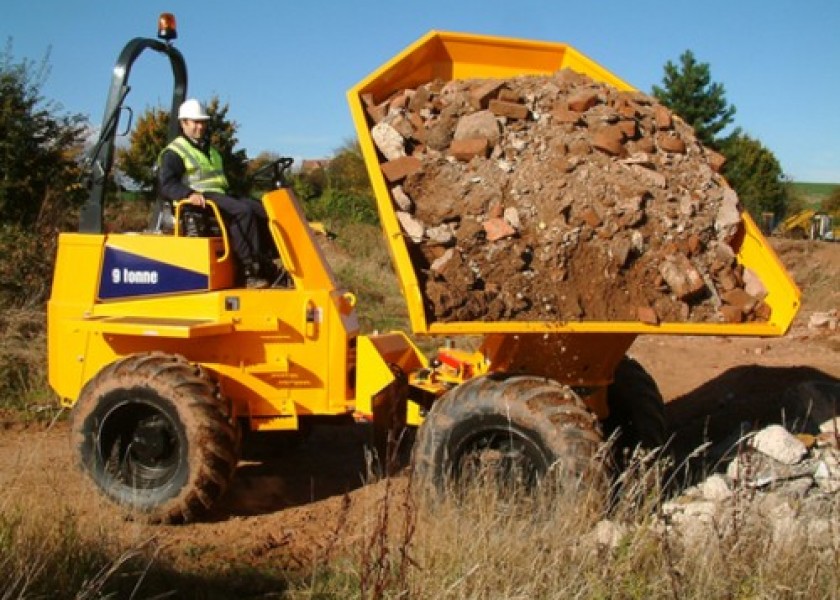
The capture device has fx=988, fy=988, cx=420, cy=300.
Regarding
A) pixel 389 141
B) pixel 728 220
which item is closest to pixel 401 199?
pixel 389 141

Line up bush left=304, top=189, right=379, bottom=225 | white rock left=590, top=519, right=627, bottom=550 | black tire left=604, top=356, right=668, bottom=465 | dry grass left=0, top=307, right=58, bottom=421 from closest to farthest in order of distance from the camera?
white rock left=590, top=519, right=627, bottom=550
black tire left=604, top=356, right=668, bottom=465
dry grass left=0, top=307, right=58, bottom=421
bush left=304, top=189, right=379, bottom=225

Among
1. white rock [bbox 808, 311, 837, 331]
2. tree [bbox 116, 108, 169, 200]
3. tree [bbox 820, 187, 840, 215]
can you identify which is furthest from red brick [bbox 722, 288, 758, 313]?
tree [bbox 820, 187, 840, 215]

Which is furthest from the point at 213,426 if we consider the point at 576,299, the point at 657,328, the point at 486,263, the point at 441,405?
the point at 657,328

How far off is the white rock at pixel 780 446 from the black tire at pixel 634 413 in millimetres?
1075

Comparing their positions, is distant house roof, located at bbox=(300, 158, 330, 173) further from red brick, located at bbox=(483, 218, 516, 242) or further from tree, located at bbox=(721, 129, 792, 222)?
red brick, located at bbox=(483, 218, 516, 242)

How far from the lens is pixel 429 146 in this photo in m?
6.00

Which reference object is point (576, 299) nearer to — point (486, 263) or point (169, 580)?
point (486, 263)

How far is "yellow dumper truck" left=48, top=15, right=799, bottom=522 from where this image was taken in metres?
5.45

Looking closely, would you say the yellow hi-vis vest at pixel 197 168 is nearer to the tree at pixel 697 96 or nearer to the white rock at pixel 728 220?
the white rock at pixel 728 220

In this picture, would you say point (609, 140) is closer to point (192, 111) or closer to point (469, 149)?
point (469, 149)

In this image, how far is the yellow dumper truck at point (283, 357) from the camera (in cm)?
545

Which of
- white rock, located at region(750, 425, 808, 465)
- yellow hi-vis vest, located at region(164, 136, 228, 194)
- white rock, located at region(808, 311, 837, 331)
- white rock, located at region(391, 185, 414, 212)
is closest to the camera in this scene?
white rock, located at region(391, 185, 414, 212)

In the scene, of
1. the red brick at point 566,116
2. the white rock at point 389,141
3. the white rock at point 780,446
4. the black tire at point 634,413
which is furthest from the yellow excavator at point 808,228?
the white rock at point 389,141

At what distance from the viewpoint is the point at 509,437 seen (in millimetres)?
5441
